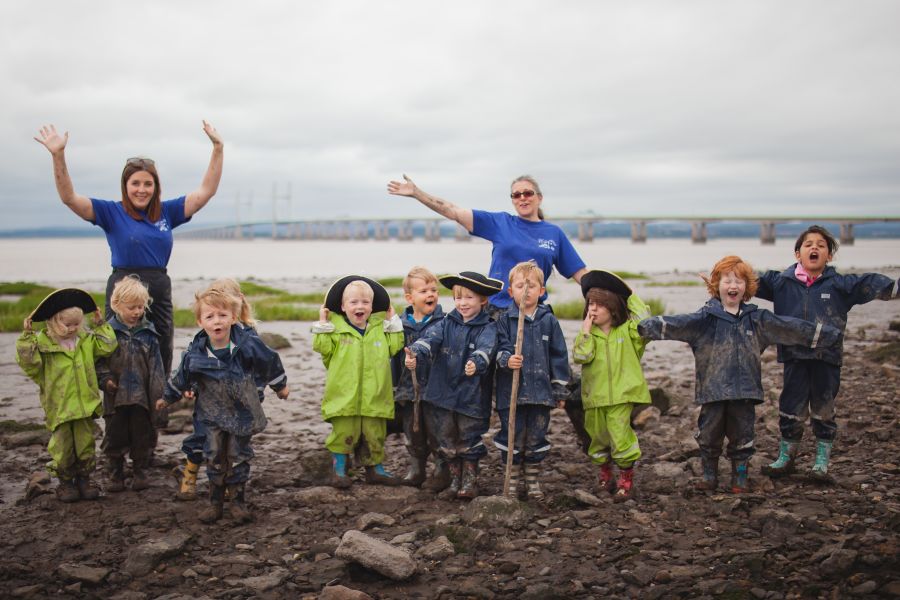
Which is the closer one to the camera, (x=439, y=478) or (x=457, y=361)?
(x=457, y=361)

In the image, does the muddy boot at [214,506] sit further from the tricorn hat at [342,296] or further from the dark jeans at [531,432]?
the dark jeans at [531,432]

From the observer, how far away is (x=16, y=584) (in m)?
4.59

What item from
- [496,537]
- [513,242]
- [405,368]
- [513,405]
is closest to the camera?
[496,537]

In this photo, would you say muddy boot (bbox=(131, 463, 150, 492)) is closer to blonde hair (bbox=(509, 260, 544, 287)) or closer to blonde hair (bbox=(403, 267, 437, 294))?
blonde hair (bbox=(403, 267, 437, 294))

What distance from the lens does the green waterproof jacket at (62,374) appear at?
590 centimetres

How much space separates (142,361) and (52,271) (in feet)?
149

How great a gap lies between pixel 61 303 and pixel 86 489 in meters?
1.57

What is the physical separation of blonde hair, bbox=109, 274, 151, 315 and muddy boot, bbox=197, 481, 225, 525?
1.73m

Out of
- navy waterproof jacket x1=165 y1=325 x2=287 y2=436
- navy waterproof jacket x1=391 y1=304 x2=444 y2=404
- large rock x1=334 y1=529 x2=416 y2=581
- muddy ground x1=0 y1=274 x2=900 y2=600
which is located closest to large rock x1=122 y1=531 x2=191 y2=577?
muddy ground x1=0 y1=274 x2=900 y2=600

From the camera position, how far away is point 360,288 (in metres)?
6.46

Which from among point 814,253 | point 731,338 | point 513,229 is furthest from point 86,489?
point 814,253

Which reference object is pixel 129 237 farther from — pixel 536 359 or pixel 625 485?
pixel 625 485

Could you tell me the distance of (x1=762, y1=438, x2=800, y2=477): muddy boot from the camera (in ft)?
20.9

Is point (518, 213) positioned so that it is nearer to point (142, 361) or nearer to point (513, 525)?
point (513, 525)
